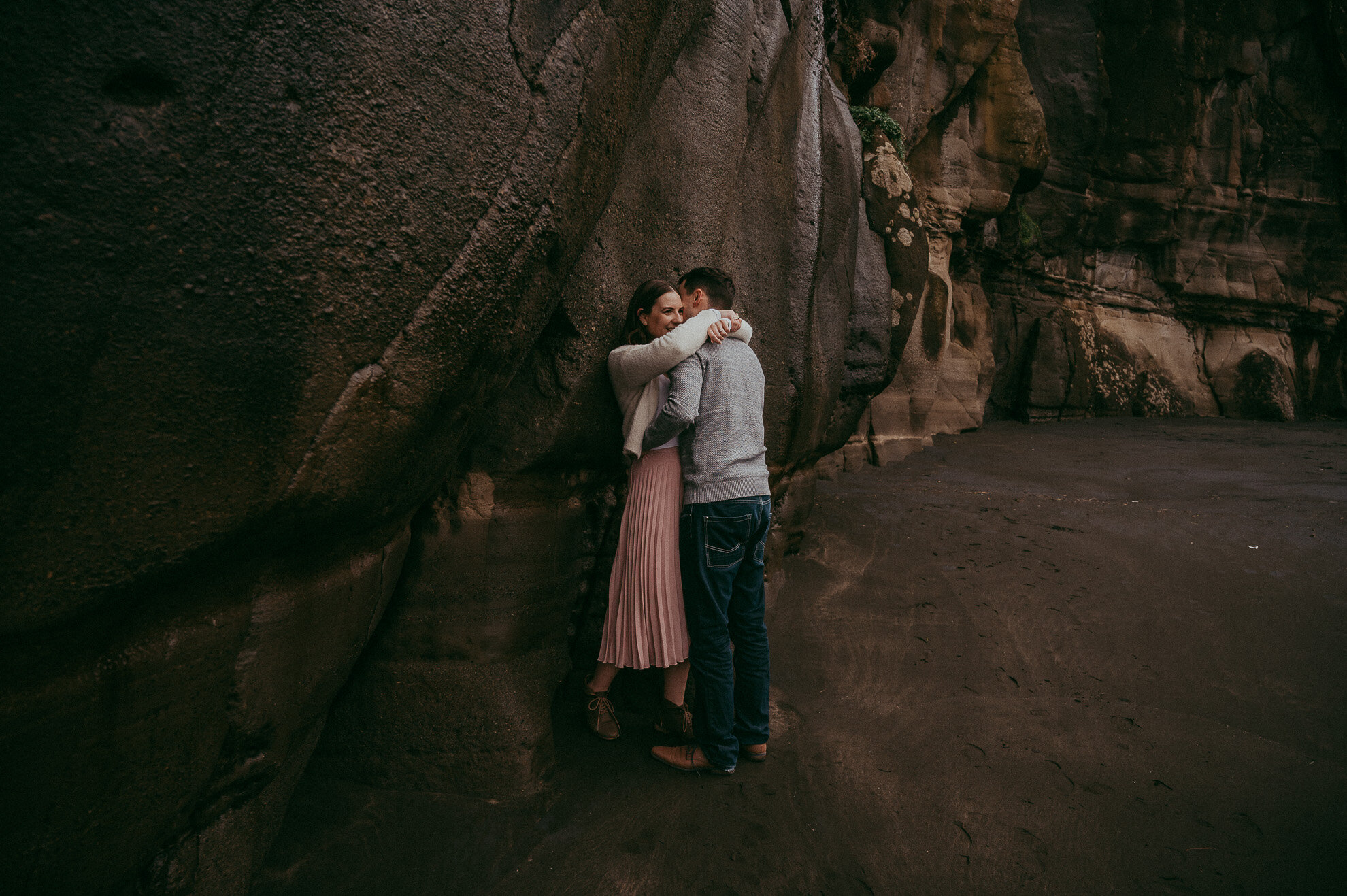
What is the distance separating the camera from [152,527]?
1428 millimetres

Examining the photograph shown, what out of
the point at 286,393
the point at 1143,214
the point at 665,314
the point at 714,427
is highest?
the point at 1143,214

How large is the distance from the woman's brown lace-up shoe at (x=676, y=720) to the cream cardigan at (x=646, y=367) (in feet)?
3.11

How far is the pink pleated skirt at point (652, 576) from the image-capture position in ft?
8.54

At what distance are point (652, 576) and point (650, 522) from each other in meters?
0.19

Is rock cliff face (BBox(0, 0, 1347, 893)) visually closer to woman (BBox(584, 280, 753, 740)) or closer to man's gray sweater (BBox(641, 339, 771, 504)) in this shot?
woman (BBox(584, 280, 753, 740))

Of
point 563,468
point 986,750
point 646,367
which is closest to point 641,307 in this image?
point 646,367

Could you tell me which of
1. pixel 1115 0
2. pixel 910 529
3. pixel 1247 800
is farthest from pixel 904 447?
pixel 1115 0

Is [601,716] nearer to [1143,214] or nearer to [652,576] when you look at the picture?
[652,576]

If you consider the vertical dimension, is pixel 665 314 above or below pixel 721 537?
above

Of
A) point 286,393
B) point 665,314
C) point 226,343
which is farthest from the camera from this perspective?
point 665,314

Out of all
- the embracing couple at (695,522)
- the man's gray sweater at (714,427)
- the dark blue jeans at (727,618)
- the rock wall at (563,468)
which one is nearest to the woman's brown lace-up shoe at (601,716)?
the embracing couple at (695,522)

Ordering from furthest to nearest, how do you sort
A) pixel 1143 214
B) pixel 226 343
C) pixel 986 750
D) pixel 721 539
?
1. pixel 1143 214
2. pixel 986 750
3. pixel 721 539
4. pixel 226 343

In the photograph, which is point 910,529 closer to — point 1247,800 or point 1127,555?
point 1127,555

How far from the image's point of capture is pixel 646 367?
251 centimetres
